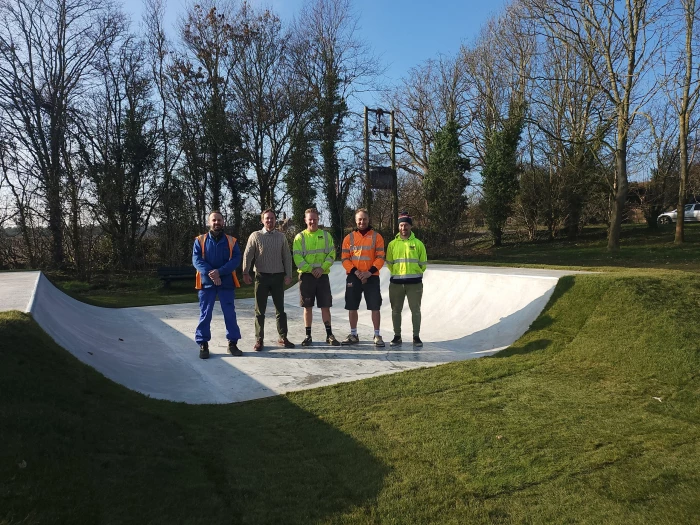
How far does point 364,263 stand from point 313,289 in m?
0.80

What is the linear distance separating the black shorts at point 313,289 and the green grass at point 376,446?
1815mm

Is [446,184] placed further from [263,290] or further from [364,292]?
[263,290]

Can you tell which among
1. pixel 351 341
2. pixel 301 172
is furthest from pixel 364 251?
pixel 301 172

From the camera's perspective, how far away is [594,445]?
297cm

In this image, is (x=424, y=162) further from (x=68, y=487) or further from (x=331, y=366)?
(x=68, y=487)

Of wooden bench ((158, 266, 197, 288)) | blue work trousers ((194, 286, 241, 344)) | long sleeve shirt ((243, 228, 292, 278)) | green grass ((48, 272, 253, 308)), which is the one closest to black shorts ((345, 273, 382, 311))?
long sleeve shirt ((243, 228, 292, 278))

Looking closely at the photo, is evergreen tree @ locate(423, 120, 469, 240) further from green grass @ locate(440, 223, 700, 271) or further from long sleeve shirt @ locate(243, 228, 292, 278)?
long sleeve shirt @ locate(243, 228, 292, 278)

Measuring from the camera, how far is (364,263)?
599 centimetres

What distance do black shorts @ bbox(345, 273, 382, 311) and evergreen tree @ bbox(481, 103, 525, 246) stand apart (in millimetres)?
21410

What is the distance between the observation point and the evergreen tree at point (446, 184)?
69.3ft

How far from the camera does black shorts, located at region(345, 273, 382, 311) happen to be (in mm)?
6047

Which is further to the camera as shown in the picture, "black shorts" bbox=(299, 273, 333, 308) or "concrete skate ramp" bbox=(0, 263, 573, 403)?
"black shorts" bbox=(299, 273, 333, 308)

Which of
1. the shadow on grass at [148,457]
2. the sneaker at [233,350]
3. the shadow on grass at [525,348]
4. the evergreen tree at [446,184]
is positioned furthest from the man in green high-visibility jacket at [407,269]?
the evergreen tree at [446,184]

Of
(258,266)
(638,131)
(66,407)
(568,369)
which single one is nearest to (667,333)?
(568,369)
